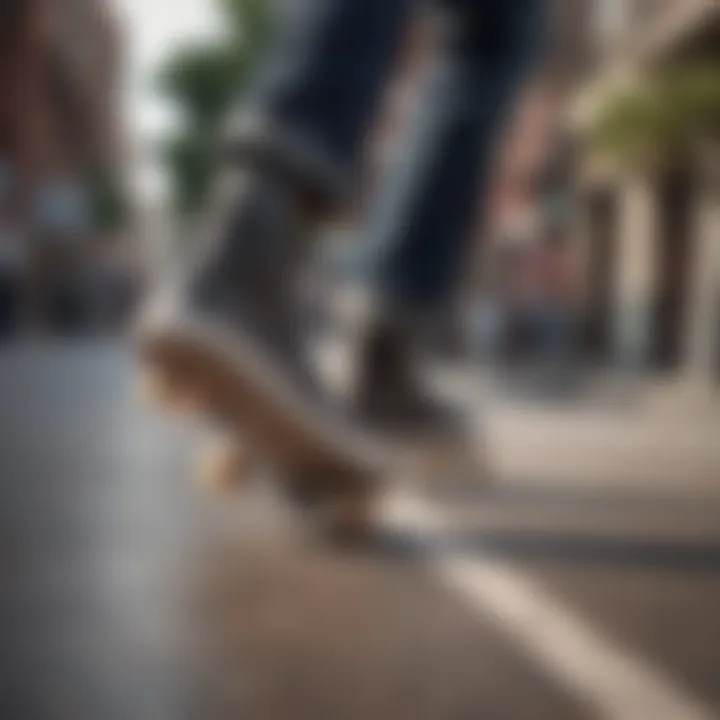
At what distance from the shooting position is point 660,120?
3.79m

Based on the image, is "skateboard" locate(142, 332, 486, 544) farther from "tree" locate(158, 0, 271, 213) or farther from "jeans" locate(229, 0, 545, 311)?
"tree" locate(158, 0, 271, 213)

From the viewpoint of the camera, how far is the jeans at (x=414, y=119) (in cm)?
112

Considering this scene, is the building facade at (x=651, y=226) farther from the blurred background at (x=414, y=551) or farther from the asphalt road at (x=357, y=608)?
the asphalt road at (x=357, y=608)

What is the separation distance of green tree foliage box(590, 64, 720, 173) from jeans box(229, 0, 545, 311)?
2327mm

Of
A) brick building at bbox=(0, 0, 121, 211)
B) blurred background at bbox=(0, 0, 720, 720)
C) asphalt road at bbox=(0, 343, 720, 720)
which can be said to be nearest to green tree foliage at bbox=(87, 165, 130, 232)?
brick building at bbox=(0, 0, 121, 211)

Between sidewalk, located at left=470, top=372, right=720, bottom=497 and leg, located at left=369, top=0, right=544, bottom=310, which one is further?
sidewalk, located at left=470, top=372, right=720, bottom=497

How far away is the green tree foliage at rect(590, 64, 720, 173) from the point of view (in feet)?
11.9

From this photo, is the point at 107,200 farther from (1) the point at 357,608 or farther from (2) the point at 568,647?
(2) the point at 568,647

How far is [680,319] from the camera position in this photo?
8.10 meters

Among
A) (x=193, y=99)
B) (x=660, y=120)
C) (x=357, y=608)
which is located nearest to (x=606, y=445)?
(x=357, y=608)

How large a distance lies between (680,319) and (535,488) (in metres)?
6.86

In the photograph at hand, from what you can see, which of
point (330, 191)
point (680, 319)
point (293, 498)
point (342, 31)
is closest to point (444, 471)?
point (293, 498)

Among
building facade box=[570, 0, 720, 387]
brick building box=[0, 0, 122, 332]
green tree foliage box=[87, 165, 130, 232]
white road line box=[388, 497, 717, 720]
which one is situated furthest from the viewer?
green tree foliage box=[87, 165, 130, 232]

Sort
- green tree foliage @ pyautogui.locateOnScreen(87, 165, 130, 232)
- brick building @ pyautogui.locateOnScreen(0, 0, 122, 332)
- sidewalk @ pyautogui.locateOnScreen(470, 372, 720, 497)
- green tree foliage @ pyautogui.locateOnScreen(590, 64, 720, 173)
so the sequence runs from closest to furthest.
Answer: sidewalk @ pyautogui.locateOnScreen(470, 372, 720, 497) → green tree foliage @ pyautogui.locateOnScreen(590, 64, 720, 173) → brick building @ pyautogui.locateOnScreen(0, 0, 122, 332) → green tree foliage @ pyautogui.locateOnScreen(87, 165, 130, 232)
